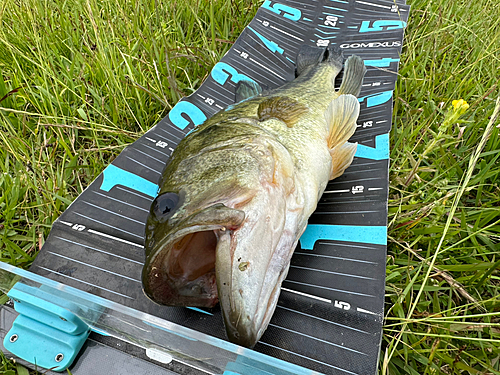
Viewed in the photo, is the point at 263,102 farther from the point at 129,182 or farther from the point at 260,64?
the point at 260,64

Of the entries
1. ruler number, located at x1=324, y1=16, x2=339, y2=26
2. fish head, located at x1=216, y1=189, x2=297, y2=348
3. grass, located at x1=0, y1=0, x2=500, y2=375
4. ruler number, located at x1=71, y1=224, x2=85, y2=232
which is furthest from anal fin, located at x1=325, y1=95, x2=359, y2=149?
ruler number, located at x1=324, y1=16, x2=339, y2=26

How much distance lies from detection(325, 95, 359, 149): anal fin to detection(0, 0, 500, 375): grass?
0.51m

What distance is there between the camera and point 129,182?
2471mm

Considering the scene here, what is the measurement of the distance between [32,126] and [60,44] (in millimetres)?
1196

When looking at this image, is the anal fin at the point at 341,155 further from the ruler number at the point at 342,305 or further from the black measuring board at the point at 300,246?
the ruler number at the point at 342,305

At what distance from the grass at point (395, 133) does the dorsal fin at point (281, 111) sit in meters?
0.91

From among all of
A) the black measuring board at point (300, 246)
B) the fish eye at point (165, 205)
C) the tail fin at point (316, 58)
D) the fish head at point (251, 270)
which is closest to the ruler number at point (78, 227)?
the black measuring board at point (300, 246)

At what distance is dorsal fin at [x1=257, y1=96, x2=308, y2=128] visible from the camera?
212 centimetres

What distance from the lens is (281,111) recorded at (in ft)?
7.13

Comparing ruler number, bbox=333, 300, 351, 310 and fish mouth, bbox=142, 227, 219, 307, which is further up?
fish mouth, bbox=142, 227, 219, 307

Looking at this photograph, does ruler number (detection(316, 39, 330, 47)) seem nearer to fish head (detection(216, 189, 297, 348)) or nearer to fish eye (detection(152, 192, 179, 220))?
fish head (detection(216, 189, 297, 348))

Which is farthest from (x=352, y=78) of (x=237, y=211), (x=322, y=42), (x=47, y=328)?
(x=47, y=328)

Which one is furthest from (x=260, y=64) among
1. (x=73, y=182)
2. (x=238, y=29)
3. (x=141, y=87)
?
(x=73, y=182)

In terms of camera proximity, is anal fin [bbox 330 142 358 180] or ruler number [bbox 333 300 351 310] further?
anal fin [bbox 330 142 358 180]
